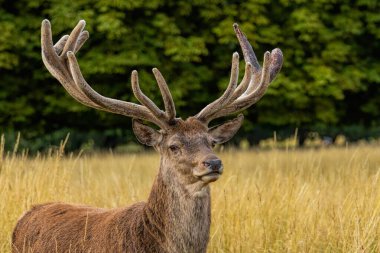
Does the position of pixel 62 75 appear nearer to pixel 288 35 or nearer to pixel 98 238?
pixel 98 238

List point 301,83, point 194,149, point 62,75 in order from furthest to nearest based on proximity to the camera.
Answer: point 301,83, point 62,75, point 194,149

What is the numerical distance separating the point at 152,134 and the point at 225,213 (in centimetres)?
180

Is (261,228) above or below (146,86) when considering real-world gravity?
below

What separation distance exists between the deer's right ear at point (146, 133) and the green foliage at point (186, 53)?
983cm

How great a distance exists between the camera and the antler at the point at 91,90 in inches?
168

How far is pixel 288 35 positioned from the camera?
16.3 m

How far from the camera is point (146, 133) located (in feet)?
14.2

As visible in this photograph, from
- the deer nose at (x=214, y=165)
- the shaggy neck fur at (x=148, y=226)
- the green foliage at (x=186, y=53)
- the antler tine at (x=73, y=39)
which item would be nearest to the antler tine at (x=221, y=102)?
the shaggy neck fur at (x=148, y=226)

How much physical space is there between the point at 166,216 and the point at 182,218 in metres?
0.10

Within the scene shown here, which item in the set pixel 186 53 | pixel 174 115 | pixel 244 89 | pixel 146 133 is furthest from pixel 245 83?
pixel 186 53

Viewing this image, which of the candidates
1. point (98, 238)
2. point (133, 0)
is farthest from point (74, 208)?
point (133, 0)

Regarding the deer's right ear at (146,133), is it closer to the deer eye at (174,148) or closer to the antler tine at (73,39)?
the deer eye at (174,148)

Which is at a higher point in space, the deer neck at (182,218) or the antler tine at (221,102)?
the antler tine at (221,102)

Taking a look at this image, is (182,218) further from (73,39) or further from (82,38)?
(82,38)
